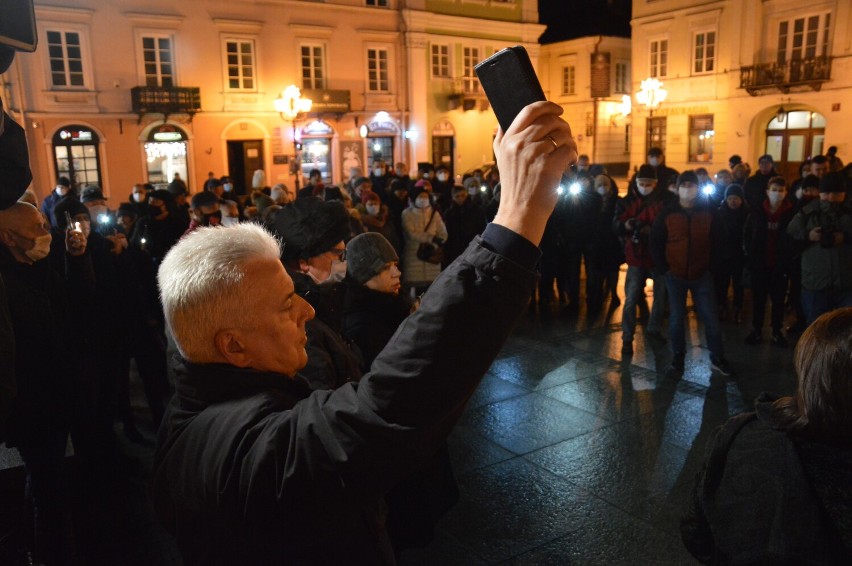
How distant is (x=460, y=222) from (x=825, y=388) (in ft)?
30.2

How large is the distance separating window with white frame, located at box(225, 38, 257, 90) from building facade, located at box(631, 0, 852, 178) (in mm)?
16969

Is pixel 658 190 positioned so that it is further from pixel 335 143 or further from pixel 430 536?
pixel 335 143

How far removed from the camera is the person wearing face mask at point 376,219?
988 cm

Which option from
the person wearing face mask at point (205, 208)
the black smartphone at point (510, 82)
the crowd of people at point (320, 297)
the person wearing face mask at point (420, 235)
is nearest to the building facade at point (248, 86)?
the person wearing face mask at point (420, 235)

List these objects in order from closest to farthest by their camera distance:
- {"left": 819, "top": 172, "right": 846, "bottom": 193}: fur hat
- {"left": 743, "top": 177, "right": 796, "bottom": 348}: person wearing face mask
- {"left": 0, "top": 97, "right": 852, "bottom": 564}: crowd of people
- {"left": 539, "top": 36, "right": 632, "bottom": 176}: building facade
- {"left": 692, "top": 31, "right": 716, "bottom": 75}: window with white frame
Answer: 1. {"left": 0, "top": 97, "right": 852, "bottom": 564}: crowd of people
2. {"left": 819, "top": 172, "right": 846, "bottom": 193}: fur hat
3. {"left": 743, "top": 177, "right": 796, "bottom": 348}: person wearing face mask
4. {"left": 692, "top": 31, "right": 716, "bottom": 75}: window with white frame
5. {"left": 539, "top": 36, "right": 632, "bottom": 176}: building facade

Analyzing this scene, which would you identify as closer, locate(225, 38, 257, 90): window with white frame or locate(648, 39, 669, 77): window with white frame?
locate(225, 38, 257, 90): window with white frame

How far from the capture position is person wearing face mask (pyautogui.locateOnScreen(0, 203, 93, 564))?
3.98 meters

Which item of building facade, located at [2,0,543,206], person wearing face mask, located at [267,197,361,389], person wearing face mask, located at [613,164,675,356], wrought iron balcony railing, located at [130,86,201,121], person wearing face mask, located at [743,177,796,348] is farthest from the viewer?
wrought iron balcony railing, located at [130,86,201,121]

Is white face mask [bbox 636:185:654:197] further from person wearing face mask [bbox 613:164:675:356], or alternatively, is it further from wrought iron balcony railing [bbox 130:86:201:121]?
wrought iron balcony railing [bbox 130:86:201:121]

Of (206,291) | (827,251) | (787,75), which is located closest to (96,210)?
(206,291)

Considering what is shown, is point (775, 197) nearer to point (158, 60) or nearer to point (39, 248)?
point (39, 248)

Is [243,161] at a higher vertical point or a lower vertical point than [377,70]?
lower

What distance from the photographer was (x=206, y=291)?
1594 mm

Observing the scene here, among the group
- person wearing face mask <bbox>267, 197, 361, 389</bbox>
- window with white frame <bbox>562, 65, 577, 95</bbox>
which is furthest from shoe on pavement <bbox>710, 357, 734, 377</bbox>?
window with white frame <bbox>562, 65, 577, 95</bbox>
